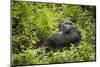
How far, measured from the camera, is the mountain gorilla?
2.56 metres

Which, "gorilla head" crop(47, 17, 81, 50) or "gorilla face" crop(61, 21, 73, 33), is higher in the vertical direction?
"gorilla face" crop(61, 21, 73, 33)

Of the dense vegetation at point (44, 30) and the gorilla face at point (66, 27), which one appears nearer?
the dense vegetation at point (44, 30)

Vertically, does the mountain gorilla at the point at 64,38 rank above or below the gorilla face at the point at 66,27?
below

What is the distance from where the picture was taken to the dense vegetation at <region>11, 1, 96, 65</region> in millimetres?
2418

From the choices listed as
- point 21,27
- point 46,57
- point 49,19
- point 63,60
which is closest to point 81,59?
point 63,60

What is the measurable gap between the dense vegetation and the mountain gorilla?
0.19 ft

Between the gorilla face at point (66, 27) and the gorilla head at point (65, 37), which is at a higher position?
the gorilla face at point (66, 27)

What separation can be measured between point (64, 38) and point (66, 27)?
0.50ft

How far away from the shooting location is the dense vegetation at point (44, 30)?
7.93 feet

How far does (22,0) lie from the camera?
244cm

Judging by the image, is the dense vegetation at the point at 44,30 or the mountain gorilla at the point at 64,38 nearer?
the dense vegetation at the point at 44,30

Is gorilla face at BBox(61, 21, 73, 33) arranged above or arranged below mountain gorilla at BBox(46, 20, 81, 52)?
above

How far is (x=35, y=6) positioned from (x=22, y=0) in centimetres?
18

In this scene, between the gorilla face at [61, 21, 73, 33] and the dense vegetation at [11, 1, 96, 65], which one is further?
the gorilla face at [61, 21, 73, 33]
